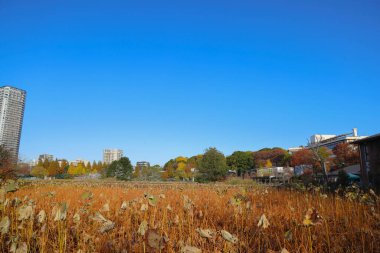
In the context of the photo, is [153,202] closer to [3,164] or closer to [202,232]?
[202,232]

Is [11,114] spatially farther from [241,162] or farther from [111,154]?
[111,154]

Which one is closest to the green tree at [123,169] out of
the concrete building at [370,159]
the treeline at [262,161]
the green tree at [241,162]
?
the treeline at [262,161]

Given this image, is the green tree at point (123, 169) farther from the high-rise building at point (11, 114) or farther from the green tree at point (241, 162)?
the green tree at point (241, 162)

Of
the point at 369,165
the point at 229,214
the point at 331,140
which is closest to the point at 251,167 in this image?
the point at 331,140

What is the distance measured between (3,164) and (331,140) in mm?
94598

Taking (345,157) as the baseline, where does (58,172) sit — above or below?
below

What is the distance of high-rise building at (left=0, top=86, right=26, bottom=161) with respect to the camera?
5952cm

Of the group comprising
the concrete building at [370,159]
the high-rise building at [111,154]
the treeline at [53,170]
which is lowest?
the treeline at [53,170]

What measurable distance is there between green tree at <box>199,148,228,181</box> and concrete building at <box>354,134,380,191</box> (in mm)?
19701

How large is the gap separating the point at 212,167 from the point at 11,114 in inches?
2147

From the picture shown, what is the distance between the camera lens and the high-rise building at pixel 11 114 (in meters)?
59.5

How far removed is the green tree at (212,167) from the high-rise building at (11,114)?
46.1 meters

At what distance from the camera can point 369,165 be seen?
22.3 metres

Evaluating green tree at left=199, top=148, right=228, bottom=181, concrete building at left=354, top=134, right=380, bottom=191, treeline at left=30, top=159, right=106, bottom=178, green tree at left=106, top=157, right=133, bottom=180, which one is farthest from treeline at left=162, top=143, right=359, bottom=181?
treeline at left=30, top=159, right=106, bottom=178
